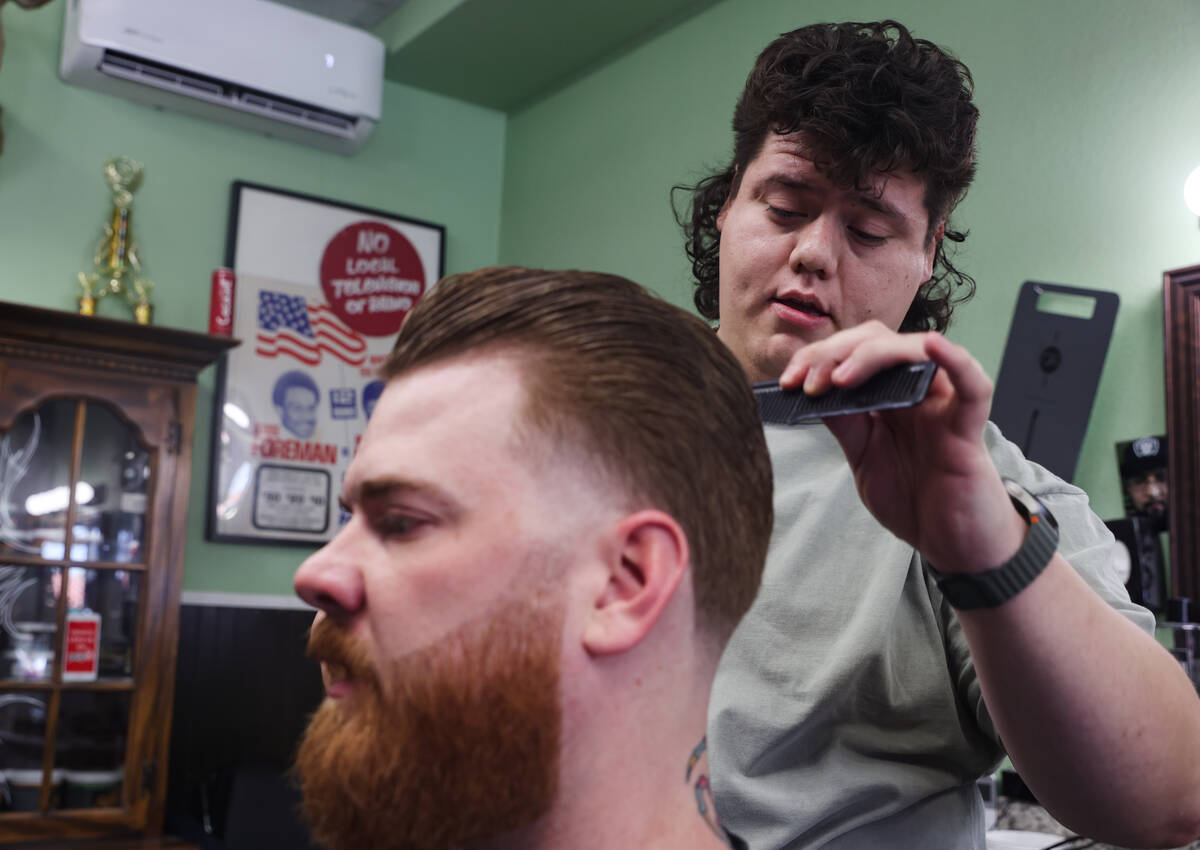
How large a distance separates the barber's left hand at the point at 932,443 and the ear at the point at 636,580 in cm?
17

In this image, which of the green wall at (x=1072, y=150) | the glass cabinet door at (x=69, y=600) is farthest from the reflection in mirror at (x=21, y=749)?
the green wall at (x=1072, y=150)

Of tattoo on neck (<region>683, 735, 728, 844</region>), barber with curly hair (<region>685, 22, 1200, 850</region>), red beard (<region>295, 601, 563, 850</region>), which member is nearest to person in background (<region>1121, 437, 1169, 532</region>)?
barber with curly hair (<region>685, 22, 1200, 850</region>)

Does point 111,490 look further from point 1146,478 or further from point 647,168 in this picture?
point 1146,478

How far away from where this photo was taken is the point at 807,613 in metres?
1.42

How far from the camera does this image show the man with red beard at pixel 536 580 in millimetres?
969

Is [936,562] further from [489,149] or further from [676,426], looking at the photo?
[489,149]

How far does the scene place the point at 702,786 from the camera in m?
1.10

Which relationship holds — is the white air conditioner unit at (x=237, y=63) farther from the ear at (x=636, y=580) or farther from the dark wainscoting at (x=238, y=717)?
the ear at (x=636, y=580)

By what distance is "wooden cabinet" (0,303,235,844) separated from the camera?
3629 millimetres

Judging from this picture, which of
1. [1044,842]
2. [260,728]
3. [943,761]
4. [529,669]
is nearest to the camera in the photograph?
[529,669]

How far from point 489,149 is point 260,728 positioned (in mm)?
2647

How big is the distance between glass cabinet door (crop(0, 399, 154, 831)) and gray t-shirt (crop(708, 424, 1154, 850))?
296cm

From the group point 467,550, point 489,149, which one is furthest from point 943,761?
point 489,149

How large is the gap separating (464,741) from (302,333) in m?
3.86
